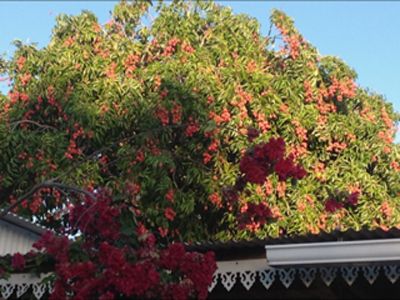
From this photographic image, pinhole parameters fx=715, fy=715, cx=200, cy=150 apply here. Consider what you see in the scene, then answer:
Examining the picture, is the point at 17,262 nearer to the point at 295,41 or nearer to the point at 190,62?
the point at 190,62

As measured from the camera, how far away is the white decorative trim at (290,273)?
649cm

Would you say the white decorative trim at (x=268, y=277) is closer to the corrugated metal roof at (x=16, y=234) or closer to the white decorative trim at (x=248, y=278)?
the white decorative trim at (x=248, y=278)

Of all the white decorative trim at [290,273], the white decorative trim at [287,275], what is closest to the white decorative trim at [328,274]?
the white decorative trim at [290,273]

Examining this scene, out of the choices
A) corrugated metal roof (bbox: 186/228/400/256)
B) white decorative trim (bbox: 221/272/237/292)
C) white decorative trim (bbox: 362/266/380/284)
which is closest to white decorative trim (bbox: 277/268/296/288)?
corrugated metal roof (bbox: 186/228/400/256)

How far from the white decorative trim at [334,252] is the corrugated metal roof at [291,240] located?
16 centimetres

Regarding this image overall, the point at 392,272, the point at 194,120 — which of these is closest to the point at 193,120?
the point at 194,120

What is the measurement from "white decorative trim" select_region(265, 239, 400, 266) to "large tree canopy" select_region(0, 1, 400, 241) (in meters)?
8.39

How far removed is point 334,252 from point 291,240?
1.50 ft

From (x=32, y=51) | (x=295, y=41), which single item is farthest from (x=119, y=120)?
(x=295, y=41)

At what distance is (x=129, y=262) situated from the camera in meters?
Answer: 6.07

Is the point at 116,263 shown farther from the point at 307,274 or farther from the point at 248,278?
the point at 307,274

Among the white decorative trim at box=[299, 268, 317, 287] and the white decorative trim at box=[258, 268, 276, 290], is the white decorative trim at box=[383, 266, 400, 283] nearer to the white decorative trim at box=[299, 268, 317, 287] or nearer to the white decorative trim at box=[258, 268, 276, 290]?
the white decorative trim at box=[299, 268, 317, 287]

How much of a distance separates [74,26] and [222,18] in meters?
3.97

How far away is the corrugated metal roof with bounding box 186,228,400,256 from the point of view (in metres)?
6.21
